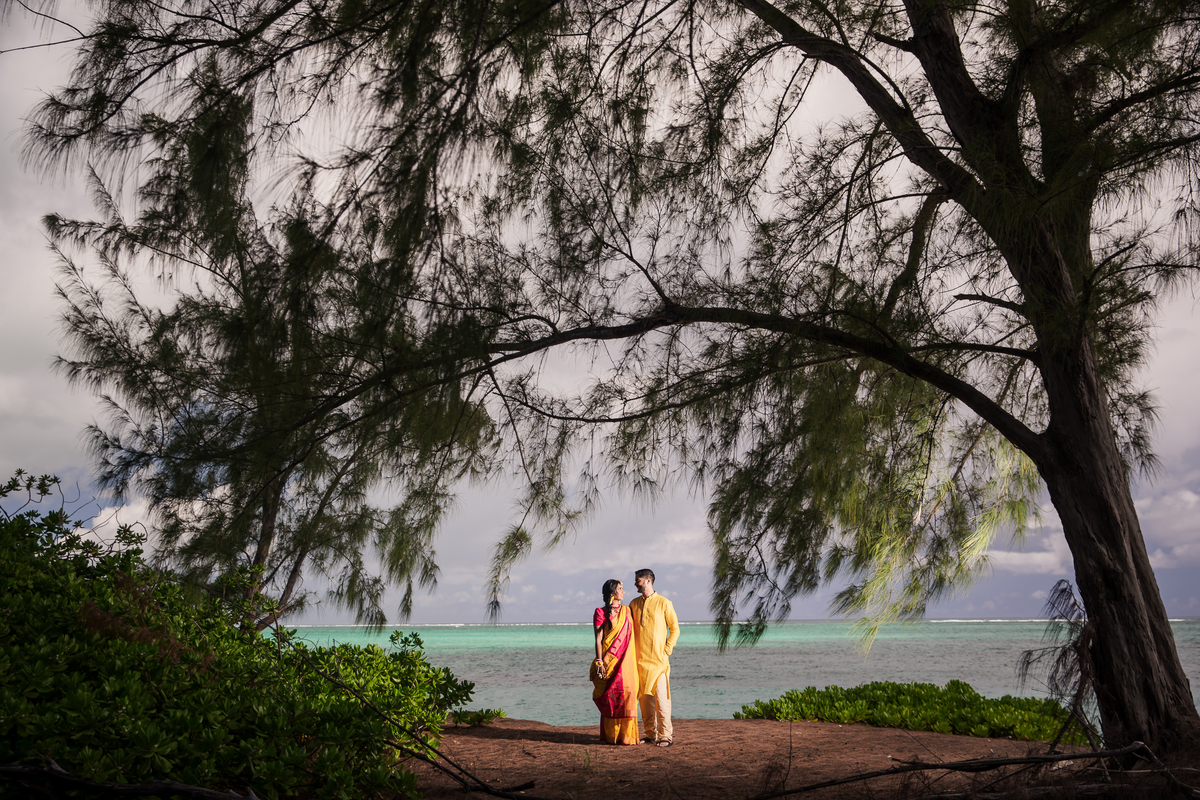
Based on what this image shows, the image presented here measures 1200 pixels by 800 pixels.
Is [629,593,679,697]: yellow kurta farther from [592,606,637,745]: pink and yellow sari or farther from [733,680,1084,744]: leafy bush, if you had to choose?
[733,680,1084,744]: leafy bush

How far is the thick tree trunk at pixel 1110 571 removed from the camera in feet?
10.8

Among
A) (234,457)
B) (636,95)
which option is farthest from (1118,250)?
(234,457)

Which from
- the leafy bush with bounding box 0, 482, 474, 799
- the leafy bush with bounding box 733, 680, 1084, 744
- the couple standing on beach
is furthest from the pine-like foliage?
the leafy bush with bounding box 733, 680, 1084, 744

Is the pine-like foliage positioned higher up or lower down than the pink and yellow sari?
higher up

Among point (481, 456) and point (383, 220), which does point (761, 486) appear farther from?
point (383, 220)

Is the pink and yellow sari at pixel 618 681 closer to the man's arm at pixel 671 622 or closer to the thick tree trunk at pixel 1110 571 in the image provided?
the man's arm at pixel 671 622

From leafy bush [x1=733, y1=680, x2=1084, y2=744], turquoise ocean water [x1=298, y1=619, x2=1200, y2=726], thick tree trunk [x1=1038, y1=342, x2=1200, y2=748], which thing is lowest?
turquoise ocean water [x1=298, y1=619, x2=1200, y2=726]

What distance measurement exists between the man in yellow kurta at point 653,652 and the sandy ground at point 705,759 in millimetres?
194

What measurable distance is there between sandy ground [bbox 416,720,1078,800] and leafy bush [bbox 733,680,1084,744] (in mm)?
225

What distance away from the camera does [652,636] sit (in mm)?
5168

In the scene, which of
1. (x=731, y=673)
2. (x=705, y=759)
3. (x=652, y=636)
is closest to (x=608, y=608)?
(x=652, y=636)

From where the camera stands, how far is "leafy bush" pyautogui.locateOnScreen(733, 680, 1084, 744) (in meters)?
5.73

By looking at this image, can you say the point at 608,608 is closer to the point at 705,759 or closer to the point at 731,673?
the point at 705,759

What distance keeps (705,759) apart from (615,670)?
853mm
